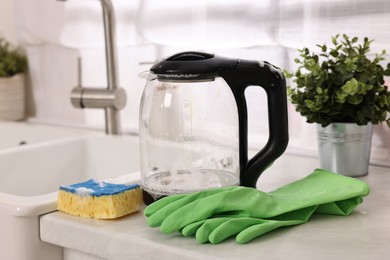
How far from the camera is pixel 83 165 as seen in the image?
166 cm

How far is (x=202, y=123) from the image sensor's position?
1119 mm

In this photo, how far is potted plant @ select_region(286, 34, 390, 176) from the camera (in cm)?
118

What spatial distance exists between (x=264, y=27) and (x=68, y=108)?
73cm

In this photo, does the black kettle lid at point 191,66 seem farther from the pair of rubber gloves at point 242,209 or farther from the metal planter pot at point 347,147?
the metal planter pot at point 347,147

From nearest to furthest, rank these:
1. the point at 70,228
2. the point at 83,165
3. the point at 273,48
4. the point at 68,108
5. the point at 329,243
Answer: the point at 329,243
the point at 70,228
the point at 273,48
the point at 83,165
the point at 68,108

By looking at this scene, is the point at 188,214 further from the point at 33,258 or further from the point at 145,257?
the point at 33,258

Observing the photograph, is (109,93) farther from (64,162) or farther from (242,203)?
(242,203)

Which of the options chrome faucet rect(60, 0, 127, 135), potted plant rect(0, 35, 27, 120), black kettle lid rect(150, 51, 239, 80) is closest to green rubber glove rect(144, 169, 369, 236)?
black kettle lid rect(150, 51, 239, 80)

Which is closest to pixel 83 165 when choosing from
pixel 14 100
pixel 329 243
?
pixel 14 100

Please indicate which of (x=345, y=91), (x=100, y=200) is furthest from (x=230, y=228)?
(x=345, y=91)

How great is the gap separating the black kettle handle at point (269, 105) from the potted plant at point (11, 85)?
3.55ft

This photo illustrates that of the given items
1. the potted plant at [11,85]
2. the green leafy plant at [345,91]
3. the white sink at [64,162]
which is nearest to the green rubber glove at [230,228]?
the green leafy plant at [345,91]

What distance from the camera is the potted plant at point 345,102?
3.88 ft

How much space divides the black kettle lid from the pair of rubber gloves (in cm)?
18
